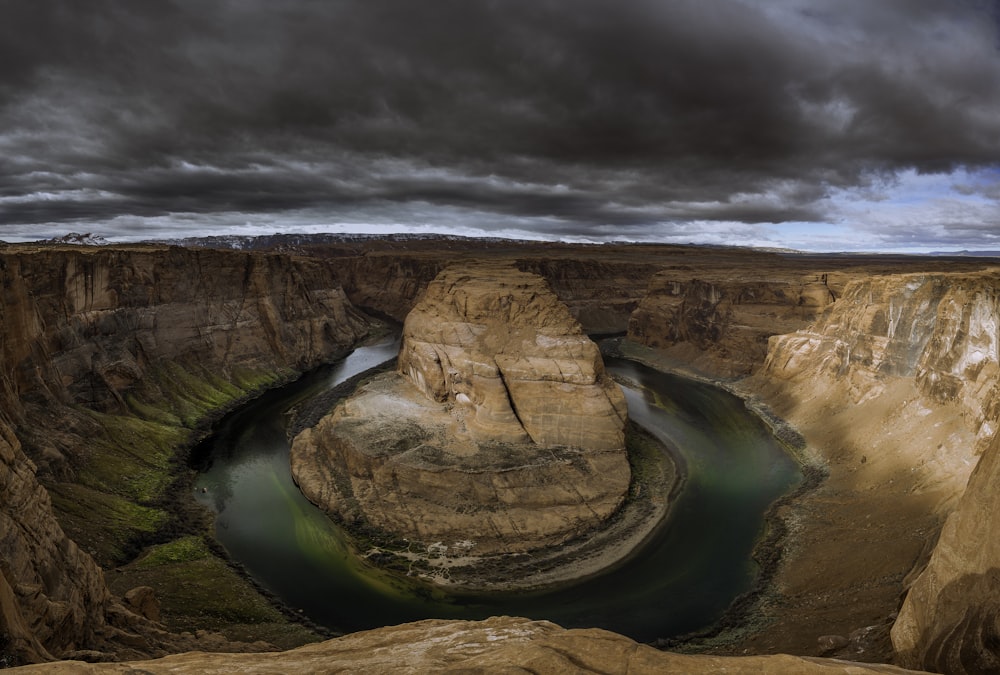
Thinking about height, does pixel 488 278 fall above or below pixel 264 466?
above

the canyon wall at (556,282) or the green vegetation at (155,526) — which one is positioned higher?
the canyon wall at (556,282)

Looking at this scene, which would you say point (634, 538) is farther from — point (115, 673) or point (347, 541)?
point (115, 673)

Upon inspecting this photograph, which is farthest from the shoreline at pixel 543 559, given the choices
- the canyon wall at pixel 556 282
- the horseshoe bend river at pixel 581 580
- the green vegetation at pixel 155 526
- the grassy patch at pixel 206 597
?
the canyon wall at pixel 556 282

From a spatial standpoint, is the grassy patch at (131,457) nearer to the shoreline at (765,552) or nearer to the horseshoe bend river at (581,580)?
the horseshoe bend river at (581,580)

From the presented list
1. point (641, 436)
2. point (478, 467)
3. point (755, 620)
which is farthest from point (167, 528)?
point (641, 436)

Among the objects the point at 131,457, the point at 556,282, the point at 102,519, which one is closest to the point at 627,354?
the point at 556,282

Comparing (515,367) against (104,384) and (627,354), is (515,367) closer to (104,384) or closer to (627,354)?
(104,384)
